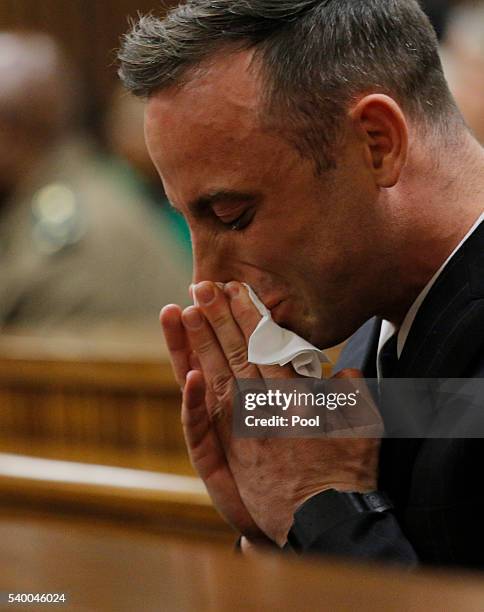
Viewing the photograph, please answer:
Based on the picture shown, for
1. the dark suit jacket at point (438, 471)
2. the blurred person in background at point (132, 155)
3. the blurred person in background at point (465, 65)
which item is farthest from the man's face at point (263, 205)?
the blurred person in background at point (132, 155)

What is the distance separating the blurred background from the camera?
2334 millimetres

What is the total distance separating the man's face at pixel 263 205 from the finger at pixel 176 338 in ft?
0.22

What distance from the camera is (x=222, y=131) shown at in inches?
44.9

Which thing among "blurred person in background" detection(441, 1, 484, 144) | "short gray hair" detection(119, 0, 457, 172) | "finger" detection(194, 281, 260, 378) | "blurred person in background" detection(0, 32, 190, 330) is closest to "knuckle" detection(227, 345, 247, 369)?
"finger" detection(194, 281, 260, 378)

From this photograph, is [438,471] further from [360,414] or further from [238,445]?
[238,445]

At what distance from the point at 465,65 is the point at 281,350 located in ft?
2.88

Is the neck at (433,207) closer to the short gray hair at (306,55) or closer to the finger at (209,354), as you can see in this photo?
the short gray hair at (306,55)

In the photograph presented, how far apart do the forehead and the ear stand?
0.29 feet

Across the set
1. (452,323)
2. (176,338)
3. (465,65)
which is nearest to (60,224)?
(465,65)

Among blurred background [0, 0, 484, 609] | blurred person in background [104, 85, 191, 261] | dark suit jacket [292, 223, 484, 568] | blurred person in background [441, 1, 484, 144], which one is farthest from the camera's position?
blurred person in background [104, 85, 191, 261]

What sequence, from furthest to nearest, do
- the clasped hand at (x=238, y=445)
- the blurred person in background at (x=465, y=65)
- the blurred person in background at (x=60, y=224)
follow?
the blurred person in background at (x=60, y=224) < the blurred person in background at (x=465, y=65) < the clasped hand at (x=238, y=445)

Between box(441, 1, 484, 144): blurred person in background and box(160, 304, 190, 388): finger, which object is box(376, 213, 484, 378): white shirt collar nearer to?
box(160, 304, 190, 388): finger

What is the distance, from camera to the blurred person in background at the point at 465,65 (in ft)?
5.80

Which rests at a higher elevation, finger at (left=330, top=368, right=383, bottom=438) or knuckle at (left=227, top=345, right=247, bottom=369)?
knuckle at (left=227, top=345, right=247, bottom=369)
